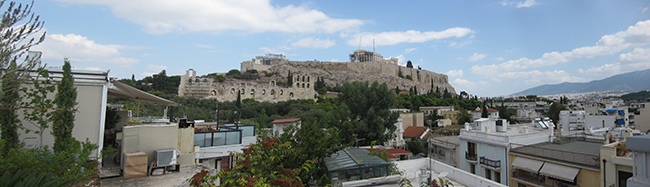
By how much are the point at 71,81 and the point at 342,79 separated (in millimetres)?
71321

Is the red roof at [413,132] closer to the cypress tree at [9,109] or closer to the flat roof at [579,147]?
the flat roof at [579,147]

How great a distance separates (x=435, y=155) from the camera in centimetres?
1576

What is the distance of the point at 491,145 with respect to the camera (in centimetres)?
1149

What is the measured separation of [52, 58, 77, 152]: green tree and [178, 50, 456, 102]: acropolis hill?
42.8 m

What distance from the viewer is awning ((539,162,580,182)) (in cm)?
837

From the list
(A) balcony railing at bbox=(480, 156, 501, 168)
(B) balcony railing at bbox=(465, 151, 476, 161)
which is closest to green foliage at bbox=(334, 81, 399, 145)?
(B) balcony railing at bbox=(465, 151, 476, 161)

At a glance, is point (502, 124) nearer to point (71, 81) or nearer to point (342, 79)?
point (71, 81)

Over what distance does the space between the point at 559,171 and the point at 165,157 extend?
10780 mm

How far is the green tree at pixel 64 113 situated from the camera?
170 inches

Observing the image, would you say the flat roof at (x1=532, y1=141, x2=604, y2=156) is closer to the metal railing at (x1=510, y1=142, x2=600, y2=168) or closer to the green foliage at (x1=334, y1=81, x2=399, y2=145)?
the metal railing at (x1=510, y1=142, x2=600, y2=168)

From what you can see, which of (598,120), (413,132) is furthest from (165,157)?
(598,120)

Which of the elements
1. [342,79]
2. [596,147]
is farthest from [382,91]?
[342,79]

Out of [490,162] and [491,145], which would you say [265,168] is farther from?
[491,145]

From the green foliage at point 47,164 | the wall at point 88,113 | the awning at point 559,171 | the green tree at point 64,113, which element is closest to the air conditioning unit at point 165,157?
the wall at point 88,113
